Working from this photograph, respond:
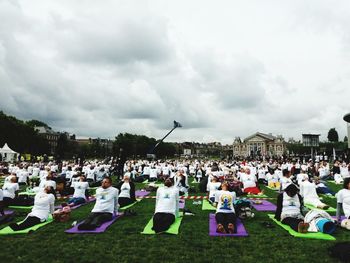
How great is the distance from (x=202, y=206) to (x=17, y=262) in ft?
24.7

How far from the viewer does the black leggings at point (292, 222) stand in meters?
7.87

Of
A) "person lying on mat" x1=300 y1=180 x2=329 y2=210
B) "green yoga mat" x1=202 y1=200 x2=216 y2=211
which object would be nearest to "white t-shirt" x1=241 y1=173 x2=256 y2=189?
"person lying on mat" x1=300 y1=180 x2=329 y2=210

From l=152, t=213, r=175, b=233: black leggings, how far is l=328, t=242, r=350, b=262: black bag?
3921 millimetres

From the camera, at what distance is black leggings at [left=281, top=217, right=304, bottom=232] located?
7865mm

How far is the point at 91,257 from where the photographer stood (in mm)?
5988

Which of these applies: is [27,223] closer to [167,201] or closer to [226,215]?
[167,201]

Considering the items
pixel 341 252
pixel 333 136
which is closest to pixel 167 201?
pixel 341 252

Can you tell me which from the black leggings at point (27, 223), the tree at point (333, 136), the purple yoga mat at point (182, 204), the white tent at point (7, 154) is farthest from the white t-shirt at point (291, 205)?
the tree at point (333, 136)

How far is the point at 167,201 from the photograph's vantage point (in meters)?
8.55

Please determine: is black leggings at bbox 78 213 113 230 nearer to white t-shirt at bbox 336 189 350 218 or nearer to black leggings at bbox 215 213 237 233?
black leggings at bbox 215 213 237 233

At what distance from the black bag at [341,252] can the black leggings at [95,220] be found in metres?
5.76

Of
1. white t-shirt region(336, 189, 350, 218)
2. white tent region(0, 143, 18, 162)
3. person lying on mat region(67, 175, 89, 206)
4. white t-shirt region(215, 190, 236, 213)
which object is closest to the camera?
white t-shirt region(336, 189, 350, 218)

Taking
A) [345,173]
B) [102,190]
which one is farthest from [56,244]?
[345,173]

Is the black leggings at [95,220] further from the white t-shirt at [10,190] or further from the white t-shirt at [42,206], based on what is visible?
the white t-shirt at [10,190]
